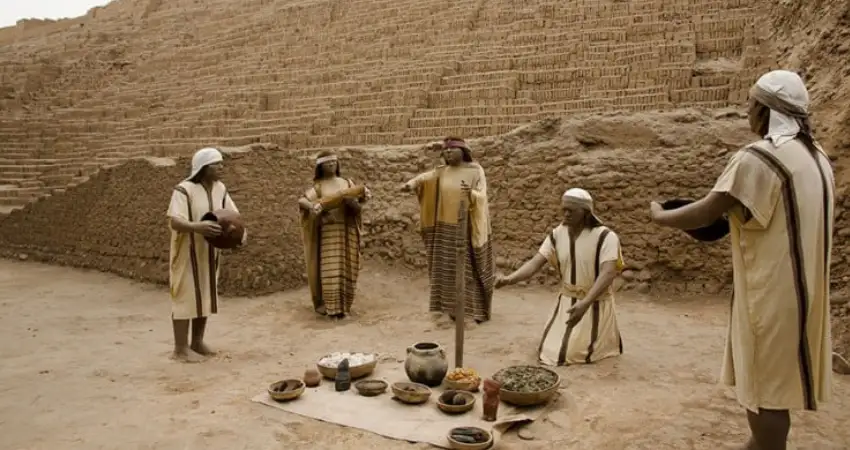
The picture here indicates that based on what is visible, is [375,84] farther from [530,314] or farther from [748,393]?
[748,393]

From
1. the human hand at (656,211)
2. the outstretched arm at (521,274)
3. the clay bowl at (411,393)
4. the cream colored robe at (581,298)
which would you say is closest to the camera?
the human hand at (656,211)

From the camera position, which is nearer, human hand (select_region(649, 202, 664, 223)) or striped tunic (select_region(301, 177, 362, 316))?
human hand (select_region(649, 202, 664, 223))

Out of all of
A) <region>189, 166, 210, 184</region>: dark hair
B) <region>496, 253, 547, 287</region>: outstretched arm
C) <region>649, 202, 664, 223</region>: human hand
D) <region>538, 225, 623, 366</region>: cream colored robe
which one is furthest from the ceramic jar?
<region>649, 202, 664, 223</region>: human hand

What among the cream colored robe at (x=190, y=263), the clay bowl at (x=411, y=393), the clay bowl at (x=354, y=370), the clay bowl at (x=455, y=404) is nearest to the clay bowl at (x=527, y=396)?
the clay bowl at (x=455, y=404)

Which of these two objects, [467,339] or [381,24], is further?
[381,24]

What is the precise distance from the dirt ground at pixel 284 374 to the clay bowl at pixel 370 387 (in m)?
0.41

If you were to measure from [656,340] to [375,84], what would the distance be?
6.91 m

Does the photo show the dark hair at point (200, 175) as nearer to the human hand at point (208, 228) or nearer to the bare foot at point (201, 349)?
the human hand at point (208, 228)

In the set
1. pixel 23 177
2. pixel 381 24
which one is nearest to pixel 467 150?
pixel 381 24

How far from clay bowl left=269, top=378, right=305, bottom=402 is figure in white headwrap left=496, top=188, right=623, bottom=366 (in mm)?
1303

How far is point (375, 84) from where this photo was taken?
10.4 metres

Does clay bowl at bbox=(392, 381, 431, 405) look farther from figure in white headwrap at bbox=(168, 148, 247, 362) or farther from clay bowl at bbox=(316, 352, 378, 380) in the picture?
figure in white headwrap at bbox=(168, 148, 247, 362)

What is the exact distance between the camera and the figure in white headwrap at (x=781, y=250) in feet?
7.25

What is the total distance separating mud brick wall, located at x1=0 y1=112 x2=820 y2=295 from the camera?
6.19 meters
